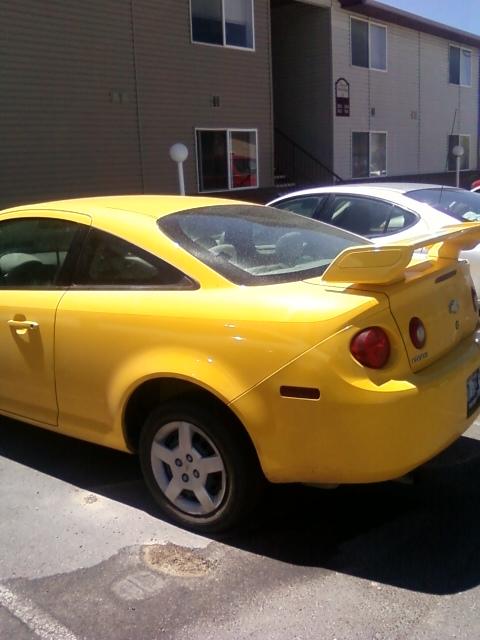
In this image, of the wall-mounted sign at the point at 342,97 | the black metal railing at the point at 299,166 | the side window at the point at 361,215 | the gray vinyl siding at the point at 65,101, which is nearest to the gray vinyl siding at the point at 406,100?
the wall-mounted sign at the point at 342,97

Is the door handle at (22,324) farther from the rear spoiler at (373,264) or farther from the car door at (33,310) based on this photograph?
the rear spoiler at (373,264)

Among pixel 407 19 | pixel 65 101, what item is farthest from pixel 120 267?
pixel 407 19

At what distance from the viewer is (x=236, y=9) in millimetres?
14883

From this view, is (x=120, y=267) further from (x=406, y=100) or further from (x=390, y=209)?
(x=406, y=100)

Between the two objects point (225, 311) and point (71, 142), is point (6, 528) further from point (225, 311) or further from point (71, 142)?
point (71, 142)

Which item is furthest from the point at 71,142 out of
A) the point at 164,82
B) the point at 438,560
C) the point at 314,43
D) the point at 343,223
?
the point at 438,560

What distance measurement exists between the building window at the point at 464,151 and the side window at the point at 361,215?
62.5 feet

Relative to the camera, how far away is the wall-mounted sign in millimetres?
18141

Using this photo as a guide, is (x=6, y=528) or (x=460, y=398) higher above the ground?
(x=460, y=398)

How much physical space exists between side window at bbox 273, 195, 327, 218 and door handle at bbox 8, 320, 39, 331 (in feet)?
12.7

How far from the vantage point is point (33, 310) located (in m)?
3.64

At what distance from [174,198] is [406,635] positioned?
2.57 meters

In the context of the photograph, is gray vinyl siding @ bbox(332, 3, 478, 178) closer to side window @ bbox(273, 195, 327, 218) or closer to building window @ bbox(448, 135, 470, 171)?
building window @ bbox(448, 135, 470, 171)

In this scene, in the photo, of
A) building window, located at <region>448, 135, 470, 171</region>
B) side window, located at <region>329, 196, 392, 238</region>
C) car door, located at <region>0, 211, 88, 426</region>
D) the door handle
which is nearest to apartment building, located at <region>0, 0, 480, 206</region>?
building window, located at <region>448, 135, 470, 171</region>
